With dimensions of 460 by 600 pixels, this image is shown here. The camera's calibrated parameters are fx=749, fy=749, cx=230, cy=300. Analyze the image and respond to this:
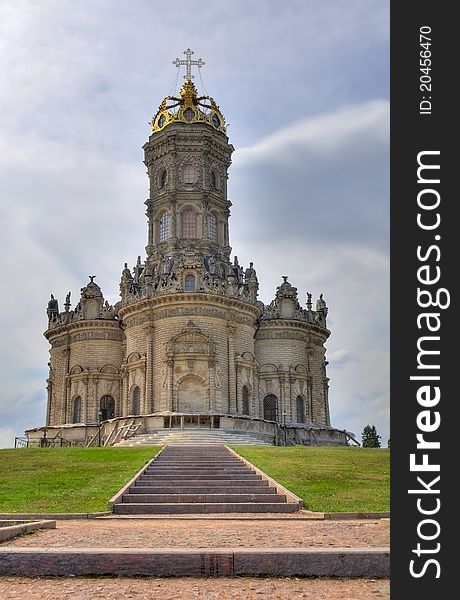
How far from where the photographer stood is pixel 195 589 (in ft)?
37.1

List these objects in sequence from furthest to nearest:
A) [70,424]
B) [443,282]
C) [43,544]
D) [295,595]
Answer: [70,424] < [43,544] < [295,595] < [443,282]

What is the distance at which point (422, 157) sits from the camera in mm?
9734

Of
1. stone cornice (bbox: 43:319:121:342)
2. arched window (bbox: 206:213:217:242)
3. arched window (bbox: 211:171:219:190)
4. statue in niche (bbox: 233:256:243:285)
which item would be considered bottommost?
stone cornice (bbox: 43:319:121:342)

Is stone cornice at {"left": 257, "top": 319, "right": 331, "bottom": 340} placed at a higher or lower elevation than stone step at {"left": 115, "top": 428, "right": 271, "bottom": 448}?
higher

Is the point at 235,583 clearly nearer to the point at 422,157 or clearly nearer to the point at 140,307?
the point at 422,157

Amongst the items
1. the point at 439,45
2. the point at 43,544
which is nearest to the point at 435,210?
the point at 439,45

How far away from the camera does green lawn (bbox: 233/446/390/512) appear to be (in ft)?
76.5

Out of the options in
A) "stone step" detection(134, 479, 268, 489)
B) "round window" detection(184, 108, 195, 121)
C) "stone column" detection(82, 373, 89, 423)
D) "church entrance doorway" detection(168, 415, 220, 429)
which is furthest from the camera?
"round window" detection(184, 108, 195, 121)

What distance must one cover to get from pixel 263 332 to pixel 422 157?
58.0 meters

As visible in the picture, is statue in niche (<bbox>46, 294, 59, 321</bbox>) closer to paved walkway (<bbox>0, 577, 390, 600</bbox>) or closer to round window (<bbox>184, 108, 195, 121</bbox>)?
round window (<bbox>184, 108, 195, 121</bbox>)

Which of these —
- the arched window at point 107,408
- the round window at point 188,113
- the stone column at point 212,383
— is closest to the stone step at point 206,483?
the stone column at point 212,383

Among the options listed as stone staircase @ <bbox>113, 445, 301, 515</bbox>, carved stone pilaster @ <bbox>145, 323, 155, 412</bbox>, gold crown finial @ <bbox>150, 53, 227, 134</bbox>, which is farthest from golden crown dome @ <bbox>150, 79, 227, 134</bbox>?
stone staircase @ <bbox>113, 445, 301, 515</bbox>

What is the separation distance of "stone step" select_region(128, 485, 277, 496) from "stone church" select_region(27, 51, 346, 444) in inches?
1049

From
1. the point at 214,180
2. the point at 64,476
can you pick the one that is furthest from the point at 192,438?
the point at 214,180
